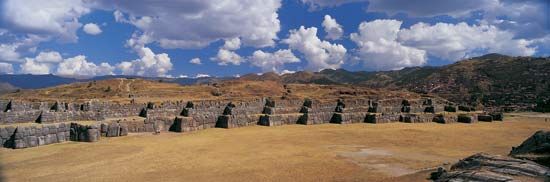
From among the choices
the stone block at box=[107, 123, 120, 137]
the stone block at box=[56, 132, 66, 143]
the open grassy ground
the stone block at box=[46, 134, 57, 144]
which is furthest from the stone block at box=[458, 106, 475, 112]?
the stone block at box=[46, 134, 57, 144]

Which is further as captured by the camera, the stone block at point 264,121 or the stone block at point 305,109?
the stone block at point 305,109

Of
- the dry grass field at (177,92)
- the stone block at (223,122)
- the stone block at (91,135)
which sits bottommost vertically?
the stone block at (91,135)

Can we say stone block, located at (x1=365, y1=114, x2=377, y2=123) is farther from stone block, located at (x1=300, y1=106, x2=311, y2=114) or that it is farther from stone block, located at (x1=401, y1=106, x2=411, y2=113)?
stone block, located at (x1=401, y1=106, x2=411, y2=113)

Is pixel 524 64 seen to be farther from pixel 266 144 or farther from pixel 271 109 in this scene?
pixel 266 144

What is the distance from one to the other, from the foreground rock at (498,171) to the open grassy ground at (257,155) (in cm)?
225

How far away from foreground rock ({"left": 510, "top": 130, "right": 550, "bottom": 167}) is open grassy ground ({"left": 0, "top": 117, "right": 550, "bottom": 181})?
356cm

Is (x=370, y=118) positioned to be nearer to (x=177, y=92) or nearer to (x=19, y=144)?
(x=19, y=144)

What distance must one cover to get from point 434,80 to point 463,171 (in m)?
83.9

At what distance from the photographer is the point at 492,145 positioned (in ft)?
91.5

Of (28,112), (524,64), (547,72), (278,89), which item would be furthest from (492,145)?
(524,64)

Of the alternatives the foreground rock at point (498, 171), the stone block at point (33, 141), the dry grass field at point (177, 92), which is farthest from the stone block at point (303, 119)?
the foreground rock at point (498, 171)

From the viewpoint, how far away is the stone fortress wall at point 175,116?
25219 millimetres

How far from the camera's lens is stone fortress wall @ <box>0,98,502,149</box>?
82.7 feet

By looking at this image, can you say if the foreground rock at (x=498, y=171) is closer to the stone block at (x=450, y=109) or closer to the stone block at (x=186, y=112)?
the stone block at (x=186, y=112)
